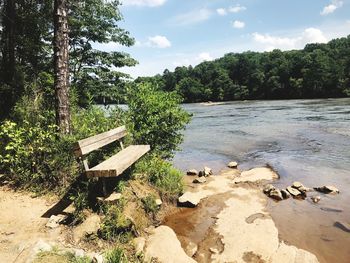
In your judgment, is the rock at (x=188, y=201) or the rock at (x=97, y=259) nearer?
the rock at (x=97, y=259)

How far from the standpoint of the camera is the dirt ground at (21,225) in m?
4.47

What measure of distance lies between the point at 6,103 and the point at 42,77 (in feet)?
6.73

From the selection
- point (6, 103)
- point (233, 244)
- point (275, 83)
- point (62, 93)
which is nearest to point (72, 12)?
point (6, 103)

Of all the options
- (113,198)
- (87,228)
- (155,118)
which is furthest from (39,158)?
(155,118)

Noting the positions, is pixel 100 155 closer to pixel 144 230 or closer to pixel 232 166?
pixel 144 230

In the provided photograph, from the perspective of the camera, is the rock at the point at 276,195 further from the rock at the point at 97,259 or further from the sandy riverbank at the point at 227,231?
the rock at the point at 97,259

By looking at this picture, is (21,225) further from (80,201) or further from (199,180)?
(199,180)

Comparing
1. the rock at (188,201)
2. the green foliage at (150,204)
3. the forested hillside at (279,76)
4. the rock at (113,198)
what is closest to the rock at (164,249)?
the green foliage at (150,204)

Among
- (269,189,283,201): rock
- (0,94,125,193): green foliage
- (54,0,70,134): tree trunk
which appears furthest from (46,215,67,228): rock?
(269,189,283,201): rock

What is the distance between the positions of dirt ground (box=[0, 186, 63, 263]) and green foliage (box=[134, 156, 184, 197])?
2213 mm

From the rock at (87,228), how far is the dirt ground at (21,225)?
0.25 metres

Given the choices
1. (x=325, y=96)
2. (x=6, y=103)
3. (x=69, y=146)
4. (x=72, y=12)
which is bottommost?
(x=325, y=96)

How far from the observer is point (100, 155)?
25.1 feet

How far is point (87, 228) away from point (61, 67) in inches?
140
